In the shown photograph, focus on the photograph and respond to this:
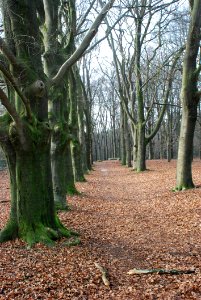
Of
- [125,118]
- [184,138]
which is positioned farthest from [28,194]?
[125,118]

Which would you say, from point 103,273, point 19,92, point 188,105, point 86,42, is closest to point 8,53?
point 19,92

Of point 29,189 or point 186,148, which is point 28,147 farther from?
point 186,148

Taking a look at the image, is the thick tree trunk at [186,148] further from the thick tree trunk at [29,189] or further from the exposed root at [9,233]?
the exposed root at [9,233]

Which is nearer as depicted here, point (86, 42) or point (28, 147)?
point (28, 147)

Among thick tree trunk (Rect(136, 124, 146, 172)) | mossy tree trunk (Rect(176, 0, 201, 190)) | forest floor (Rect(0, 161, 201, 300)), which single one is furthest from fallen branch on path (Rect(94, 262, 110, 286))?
thick tree trunk (Rect(136, 124, 146, 172))

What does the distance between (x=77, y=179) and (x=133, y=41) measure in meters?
10.8

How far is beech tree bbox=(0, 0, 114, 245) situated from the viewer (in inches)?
263

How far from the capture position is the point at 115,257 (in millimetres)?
6230

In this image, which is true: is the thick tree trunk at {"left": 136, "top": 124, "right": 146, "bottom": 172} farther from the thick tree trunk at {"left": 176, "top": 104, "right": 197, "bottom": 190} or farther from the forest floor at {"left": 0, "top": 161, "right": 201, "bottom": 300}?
the forest floor at {"left": 0, "top": 161, "right": 201, "bottom": 300}

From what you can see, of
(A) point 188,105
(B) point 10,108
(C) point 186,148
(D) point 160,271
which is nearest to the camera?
(D) point 160,271

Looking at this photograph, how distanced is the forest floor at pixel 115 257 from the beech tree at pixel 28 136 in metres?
0.50

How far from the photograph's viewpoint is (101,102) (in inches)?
2067

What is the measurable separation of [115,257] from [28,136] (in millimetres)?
2923

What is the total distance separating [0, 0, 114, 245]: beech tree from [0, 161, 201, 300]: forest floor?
1.63 feet
